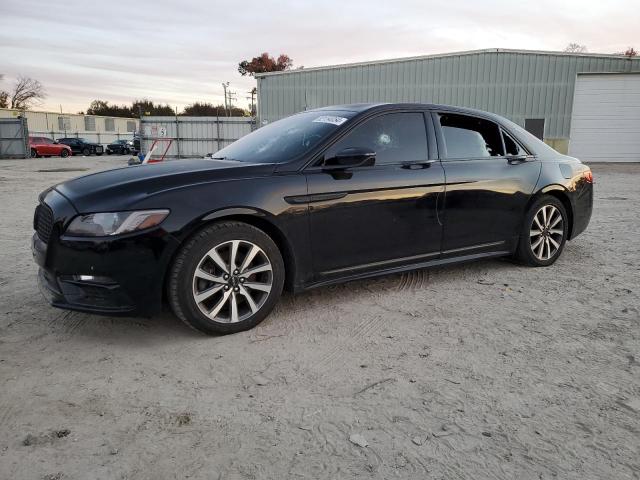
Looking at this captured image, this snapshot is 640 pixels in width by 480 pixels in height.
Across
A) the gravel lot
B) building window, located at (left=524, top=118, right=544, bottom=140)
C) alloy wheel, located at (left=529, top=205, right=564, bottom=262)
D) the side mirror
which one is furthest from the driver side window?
building window, located at (left=524, top=118, right=544, bottom=140)

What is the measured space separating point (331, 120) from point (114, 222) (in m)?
1.82

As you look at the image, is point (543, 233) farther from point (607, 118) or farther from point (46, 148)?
point (46, 148)

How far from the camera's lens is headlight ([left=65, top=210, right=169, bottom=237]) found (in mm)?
3000

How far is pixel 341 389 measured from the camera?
2.64 meters

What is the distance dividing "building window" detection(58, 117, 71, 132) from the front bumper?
55.3 metres

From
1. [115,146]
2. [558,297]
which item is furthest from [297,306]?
[115,146]

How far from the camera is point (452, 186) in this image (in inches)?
165

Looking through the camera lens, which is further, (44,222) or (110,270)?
(44,222)

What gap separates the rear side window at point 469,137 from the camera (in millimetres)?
4336

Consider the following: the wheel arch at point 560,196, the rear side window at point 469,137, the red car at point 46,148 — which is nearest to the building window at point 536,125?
the wheel arch at point 560,196

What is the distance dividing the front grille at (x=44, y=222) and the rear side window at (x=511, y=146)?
385 centimetres

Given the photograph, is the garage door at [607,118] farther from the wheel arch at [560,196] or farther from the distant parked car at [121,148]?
the distant parked car at [121,148]

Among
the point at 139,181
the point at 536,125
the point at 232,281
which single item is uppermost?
the point at 536,125

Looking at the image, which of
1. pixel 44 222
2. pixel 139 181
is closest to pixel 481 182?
pixel 139 181
